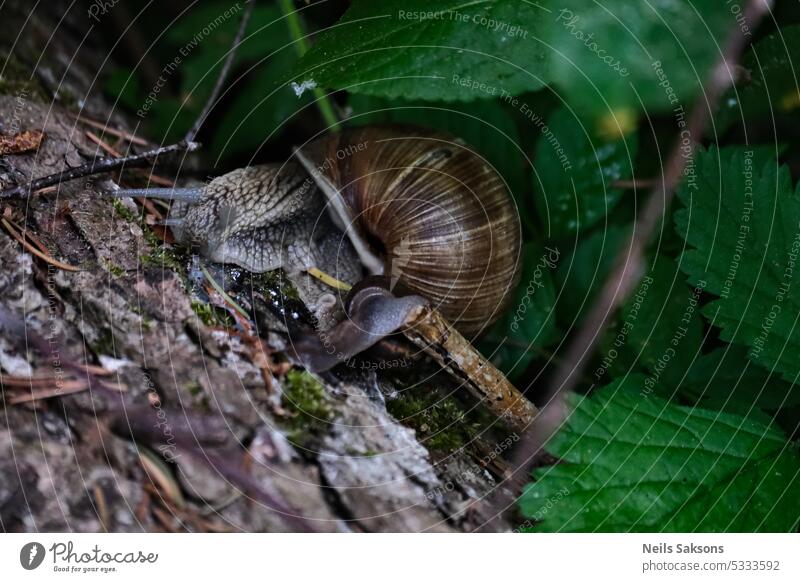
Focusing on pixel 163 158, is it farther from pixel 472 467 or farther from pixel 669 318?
pixel 669 318

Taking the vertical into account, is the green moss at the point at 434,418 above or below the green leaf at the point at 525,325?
below

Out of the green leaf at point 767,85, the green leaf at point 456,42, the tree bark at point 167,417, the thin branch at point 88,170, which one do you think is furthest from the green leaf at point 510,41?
the tree bark at point 167,417

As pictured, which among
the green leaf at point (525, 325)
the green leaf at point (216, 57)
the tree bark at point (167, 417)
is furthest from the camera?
the green leaf at point (216, 57)

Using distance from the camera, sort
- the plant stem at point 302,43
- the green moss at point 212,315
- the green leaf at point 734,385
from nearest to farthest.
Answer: the green moss at point 212,315, the green leaf at point 734,385, the plant stem at point 302,43

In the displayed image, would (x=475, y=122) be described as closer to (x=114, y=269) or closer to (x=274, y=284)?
(x=274, y=284)

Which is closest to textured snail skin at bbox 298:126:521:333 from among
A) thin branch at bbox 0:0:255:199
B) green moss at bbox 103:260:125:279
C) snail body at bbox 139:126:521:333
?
snail body at bbox 139:126:521:333

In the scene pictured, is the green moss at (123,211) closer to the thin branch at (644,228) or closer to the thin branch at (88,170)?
the thin branch at (88,170)

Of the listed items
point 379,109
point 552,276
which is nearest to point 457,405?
point 552,276
